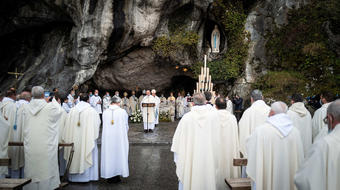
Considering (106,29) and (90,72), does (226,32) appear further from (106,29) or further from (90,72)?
(90,72)

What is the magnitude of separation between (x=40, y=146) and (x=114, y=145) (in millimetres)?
1645

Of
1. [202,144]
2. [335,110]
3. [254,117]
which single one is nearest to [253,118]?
[254,117]

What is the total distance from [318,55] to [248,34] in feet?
15.4

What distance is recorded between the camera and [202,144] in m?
4.23

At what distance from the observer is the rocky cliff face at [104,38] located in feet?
50.0

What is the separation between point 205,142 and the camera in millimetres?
4238

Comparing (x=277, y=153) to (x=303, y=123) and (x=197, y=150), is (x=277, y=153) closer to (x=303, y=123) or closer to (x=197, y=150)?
(x=197, y=150)

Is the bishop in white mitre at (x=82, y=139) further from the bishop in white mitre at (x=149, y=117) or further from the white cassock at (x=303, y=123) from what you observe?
the bishop in white mitre at (x=149, y=117)

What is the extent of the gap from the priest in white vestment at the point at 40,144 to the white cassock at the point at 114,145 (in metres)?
1.16

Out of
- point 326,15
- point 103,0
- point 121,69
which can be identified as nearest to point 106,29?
point 103,0

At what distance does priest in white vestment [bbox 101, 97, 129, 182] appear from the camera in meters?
5.67

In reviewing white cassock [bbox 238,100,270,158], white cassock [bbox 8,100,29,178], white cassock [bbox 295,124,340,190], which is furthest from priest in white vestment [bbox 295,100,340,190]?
white cassock [bbox 8,100,29,178]

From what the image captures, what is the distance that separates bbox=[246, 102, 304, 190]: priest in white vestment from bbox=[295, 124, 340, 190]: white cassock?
87cm

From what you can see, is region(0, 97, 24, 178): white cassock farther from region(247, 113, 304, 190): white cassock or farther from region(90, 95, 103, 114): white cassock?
region(90, 95, 103, 114): white cassock
